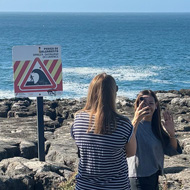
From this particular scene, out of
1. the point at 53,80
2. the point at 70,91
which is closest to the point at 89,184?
the point at 53,80

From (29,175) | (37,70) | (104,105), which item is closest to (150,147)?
(104,105)

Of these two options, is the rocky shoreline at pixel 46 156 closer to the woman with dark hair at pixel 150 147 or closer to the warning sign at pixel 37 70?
the warning sign at pixel 37 70

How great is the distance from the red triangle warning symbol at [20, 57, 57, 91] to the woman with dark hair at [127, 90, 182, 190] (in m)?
2.62

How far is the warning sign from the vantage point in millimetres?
7793

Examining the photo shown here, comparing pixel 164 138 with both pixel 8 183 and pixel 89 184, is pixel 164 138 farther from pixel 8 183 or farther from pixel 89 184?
pixel 8 183

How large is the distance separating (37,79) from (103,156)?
3363 mm

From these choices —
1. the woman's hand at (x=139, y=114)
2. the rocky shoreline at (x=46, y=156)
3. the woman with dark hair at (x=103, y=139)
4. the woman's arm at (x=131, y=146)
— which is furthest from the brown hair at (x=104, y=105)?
the rocky shoreline at (x=46, y=156)

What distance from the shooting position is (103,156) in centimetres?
474

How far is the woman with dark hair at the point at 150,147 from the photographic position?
5.44 metres

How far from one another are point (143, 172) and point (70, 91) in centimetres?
2588

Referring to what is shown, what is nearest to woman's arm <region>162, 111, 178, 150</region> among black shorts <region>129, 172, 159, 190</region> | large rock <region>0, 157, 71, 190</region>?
black shorts <region>129, 172, 159, 190</region>

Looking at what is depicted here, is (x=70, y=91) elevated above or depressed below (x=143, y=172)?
below

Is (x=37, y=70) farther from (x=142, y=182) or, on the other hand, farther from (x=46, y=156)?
(x=142, y=182)

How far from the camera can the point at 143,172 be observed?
17.9 ft
